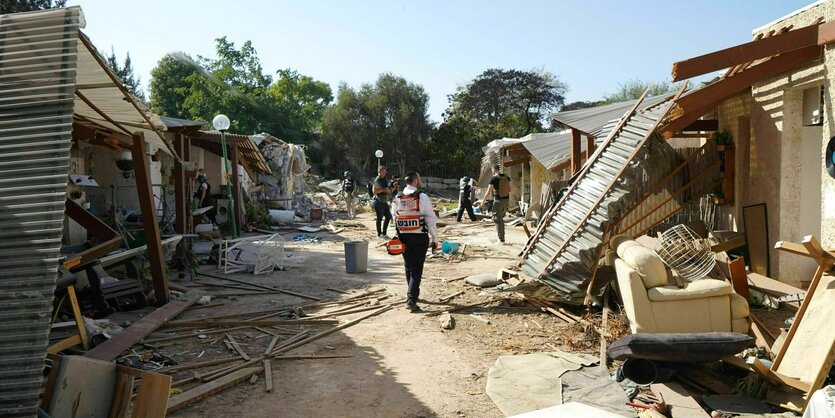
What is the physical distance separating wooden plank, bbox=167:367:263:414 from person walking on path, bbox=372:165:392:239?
9030 mm

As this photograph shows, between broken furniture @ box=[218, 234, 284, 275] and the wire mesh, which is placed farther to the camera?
broken furniture @ box=[218, 234, 284, 275]

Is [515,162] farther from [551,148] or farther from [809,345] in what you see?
[809,345]

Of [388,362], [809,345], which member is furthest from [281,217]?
[809,345]

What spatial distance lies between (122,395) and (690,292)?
184 inches

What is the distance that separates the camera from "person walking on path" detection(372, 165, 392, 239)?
47.1 ft

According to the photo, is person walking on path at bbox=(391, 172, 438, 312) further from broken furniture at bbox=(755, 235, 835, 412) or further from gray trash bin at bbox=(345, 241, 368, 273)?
broken furniture at bbox=(755, 235, 835, 412)

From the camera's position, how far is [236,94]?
156 ft

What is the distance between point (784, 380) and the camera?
4457mm

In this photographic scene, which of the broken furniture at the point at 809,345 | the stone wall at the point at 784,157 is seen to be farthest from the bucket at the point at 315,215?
the broken furniture at the point at 809,345

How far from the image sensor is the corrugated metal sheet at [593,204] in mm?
7520

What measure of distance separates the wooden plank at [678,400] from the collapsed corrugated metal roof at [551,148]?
36.2ft

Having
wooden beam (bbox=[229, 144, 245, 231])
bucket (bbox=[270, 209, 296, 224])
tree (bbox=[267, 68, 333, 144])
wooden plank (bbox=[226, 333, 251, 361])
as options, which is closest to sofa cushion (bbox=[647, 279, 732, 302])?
wooden plank (bbox=[226, 333, 251, 361])

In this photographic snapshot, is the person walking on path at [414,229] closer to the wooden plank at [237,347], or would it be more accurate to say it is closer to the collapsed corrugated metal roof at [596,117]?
the wooden plank at [237,347]

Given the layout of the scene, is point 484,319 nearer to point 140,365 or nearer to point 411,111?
point 140,365
